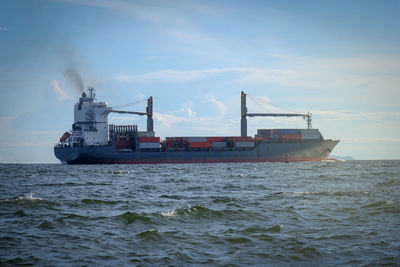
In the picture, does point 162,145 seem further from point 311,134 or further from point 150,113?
point 311,134

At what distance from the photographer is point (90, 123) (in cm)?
9525

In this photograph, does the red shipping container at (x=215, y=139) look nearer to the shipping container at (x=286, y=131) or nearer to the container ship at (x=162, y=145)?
the container ship at (x=162, y=145)

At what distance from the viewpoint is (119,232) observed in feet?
42.4

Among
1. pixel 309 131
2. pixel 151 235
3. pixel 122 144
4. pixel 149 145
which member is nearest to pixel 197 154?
pixel 149 145

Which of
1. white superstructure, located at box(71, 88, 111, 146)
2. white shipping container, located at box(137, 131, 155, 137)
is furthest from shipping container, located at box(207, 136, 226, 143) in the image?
white superstructure, located at box(71, 88, 111, 146)

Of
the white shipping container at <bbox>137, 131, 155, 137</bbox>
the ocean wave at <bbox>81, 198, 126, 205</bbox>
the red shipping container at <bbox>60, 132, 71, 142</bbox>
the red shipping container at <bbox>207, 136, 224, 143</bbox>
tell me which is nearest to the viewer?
the ocean wave at <bbox>81, 198, 126, 205</bbox>

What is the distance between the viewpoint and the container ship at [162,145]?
292 feet

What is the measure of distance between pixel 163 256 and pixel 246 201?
10.6 metres

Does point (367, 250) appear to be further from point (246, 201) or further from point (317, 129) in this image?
point (317, 129)

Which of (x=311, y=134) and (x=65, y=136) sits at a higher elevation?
(x=65, y=136)

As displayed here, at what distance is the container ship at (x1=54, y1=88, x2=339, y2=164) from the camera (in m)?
88.9

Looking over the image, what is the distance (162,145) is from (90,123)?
19.6 m

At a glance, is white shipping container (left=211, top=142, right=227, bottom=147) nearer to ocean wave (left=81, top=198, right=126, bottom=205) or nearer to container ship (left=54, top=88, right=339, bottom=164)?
container ship (left=54, top=88, right=339, bottom=164)

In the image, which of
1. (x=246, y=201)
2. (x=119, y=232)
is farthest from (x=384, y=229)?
(x=119, y=232)
